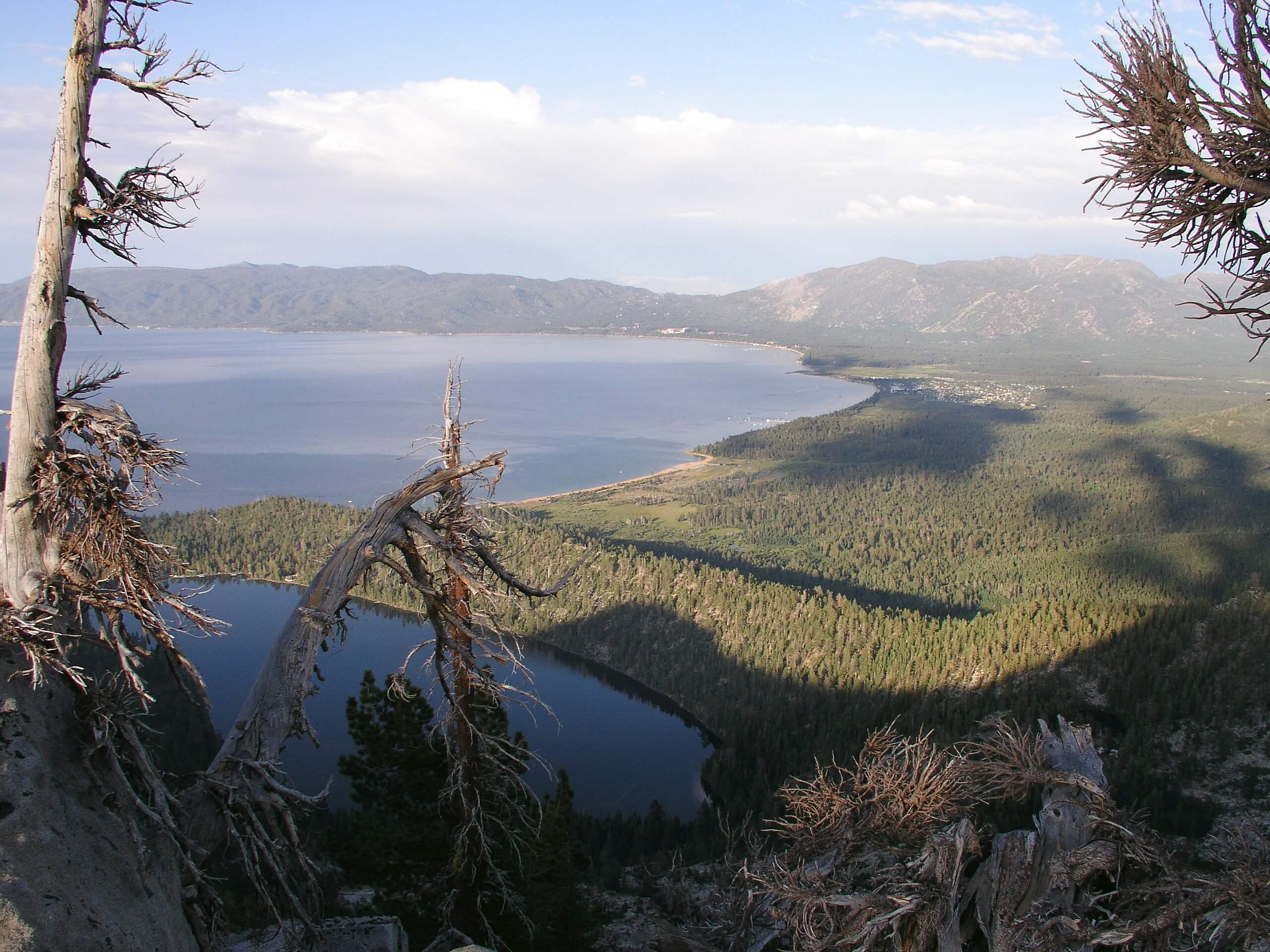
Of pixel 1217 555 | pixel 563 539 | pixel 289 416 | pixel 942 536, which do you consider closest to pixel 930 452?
pixel 942 536

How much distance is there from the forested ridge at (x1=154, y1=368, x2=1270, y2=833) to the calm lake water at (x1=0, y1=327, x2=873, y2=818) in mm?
3333

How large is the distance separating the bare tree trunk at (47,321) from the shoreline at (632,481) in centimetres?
7262

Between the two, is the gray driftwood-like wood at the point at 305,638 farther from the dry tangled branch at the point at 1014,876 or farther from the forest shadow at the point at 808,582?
the forest shadow at the point at 808,582

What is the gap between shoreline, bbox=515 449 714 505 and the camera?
90.6m

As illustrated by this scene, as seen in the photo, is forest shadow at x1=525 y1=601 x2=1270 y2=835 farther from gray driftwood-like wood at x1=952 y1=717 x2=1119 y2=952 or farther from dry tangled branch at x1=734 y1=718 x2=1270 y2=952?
gray driftwood-like wood at x1=952 y1=717 x2=1119 y2=952

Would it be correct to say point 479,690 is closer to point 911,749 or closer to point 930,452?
point 911,749

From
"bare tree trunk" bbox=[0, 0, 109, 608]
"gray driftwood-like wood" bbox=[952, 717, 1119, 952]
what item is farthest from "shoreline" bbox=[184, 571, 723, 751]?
"bare tree trunk" bbox=[0, 0, 109, 608]

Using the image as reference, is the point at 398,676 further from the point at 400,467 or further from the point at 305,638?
the point at 400,467

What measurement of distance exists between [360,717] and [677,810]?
3083 cm

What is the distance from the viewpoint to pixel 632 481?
104 m

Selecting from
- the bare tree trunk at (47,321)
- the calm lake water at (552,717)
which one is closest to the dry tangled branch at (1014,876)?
the bare tree trunk at (47,321)

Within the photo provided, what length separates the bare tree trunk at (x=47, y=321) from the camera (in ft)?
13.1

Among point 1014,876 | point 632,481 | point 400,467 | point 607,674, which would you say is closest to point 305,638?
point 1014,876

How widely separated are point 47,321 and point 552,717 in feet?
117
